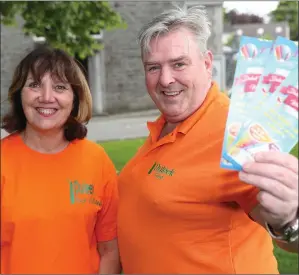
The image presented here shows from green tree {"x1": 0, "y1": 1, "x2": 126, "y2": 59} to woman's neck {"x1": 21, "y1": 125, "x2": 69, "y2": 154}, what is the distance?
407 centimetres

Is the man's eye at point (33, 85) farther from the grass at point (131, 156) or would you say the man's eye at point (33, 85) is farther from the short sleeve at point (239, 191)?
the grass at point (131, 156)

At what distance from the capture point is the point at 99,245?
7.06 ft

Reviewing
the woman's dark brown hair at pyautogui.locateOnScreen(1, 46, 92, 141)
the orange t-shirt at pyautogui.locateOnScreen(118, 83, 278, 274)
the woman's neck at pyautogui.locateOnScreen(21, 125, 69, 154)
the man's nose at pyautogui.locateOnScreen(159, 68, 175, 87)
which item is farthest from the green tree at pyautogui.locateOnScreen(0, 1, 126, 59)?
the orange t-shirt at pyautogui.locateOnScreen(118, 83, 278, 274)

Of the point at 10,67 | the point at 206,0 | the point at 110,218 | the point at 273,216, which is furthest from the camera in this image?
the point at 10,67

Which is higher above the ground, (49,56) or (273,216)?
(49,56)

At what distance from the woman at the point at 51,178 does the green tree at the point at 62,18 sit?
4.04 meters

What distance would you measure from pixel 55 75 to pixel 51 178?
16.0 inches

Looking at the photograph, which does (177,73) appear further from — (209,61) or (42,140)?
(42,140)

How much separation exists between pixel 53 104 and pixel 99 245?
25.7 inches

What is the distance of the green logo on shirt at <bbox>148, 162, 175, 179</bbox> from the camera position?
1.85 m

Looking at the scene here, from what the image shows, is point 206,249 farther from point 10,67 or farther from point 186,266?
point 10,67

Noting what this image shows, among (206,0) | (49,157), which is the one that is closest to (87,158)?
(49,157)

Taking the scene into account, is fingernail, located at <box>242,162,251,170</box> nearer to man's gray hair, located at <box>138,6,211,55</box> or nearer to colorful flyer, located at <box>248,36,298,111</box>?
colorful flyer, located at <box>248,36,298,111</box>

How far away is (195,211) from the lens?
178 centimetres
